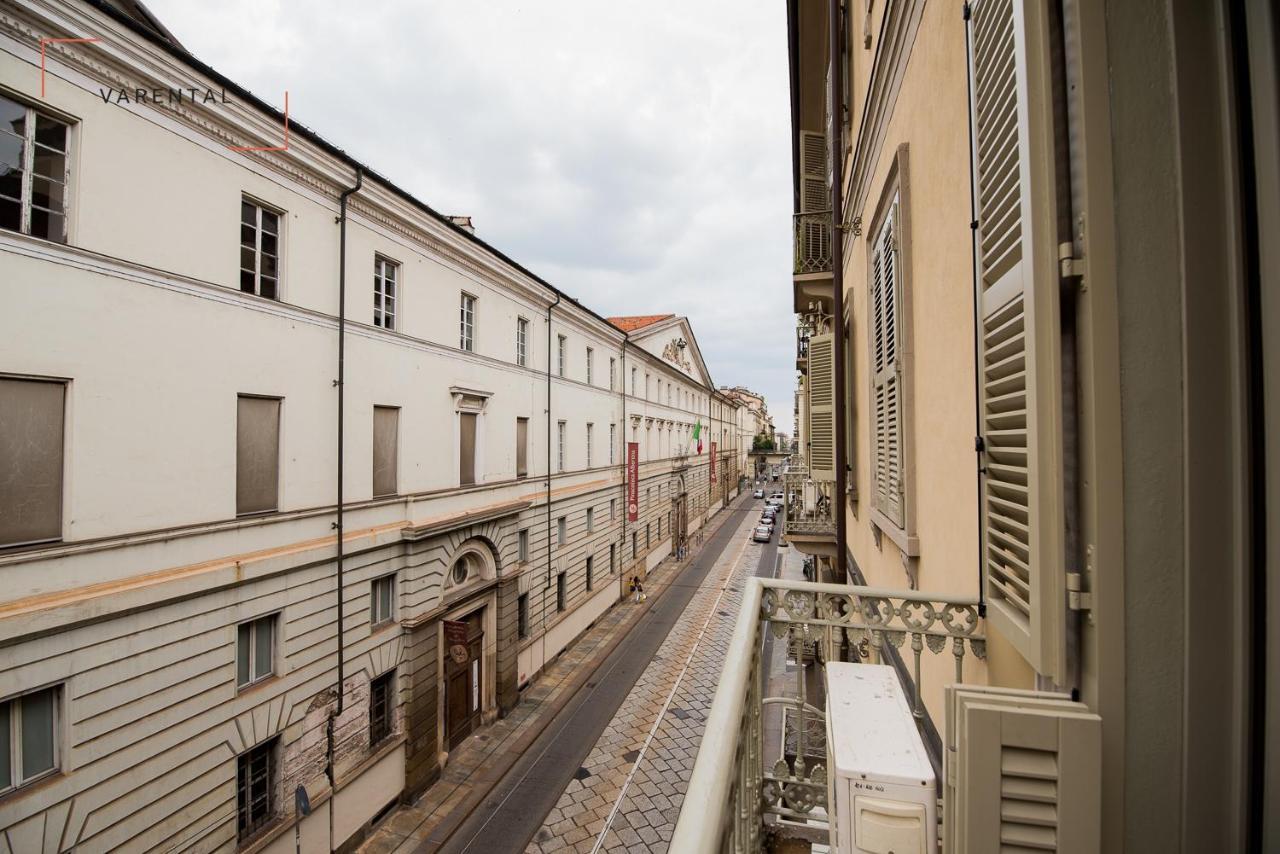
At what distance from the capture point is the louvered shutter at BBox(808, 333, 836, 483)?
31.7ft

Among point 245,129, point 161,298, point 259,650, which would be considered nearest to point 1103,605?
point 161,298

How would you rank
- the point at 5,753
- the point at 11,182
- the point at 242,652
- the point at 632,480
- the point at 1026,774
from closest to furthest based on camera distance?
the point at 1026,774 → the point at 5,753 → the point at 11,182 → the point at 242,652 → the point at 632,480

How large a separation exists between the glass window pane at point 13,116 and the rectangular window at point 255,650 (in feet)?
22.4

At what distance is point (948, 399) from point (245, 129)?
34.7 feet

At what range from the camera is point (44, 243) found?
20.2ft

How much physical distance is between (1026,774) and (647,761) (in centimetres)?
1348

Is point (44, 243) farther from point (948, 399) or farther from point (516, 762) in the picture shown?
point (516, 762)

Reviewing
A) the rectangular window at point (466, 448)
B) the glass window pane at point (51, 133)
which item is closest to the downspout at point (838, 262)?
the glass window pane at point (51, 133)

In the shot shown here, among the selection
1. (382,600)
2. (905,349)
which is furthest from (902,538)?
→ (382,600)

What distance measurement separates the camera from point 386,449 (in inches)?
443

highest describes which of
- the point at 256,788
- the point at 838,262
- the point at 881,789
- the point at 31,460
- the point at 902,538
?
the point at 838,262

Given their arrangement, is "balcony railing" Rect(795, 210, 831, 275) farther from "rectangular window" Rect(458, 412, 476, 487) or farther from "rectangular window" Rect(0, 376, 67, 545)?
"rectangular window" Rect(0, 376, 67, 545)

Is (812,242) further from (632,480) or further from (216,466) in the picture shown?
(632,480)

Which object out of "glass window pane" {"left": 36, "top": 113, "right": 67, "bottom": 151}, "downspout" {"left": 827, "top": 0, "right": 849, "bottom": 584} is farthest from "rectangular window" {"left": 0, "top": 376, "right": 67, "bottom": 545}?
"downspout" {"left": 827, "top": 0, "right": 849, "bottom": 584}
